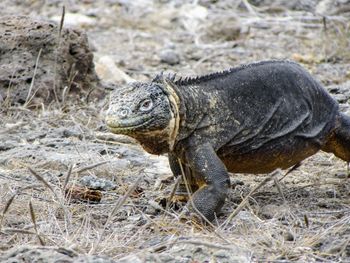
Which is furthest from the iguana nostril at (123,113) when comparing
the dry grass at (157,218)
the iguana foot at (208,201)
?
the iguana foot at (208,201)

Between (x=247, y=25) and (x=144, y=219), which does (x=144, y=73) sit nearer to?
(x=247, y=25)

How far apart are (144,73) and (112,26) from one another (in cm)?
360

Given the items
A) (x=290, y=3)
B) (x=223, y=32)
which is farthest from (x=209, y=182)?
(x=290, y=3)

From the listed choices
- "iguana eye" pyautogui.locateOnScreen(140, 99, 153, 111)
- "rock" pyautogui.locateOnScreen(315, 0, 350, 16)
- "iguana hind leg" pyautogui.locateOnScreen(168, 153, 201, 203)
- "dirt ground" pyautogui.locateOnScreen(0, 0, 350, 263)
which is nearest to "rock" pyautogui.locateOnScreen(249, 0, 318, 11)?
"rock" pyautogui.locateOnScreen(315, 0, 350, 16)

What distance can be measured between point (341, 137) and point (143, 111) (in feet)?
5.88

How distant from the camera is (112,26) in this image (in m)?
15.4

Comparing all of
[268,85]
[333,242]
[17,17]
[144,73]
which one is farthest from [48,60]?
[333,242]

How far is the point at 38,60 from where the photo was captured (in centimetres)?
961

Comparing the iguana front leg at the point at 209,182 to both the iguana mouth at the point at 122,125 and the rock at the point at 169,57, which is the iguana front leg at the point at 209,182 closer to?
the iguana mouth at the point at 122,125

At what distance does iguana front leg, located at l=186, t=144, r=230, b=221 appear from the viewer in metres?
5.95

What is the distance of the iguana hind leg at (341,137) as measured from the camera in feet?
22.7

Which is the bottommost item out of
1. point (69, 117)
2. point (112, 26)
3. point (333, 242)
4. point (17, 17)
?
→ point (112, 26)

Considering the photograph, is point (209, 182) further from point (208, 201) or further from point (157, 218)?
point (157, 218)

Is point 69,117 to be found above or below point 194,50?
above
